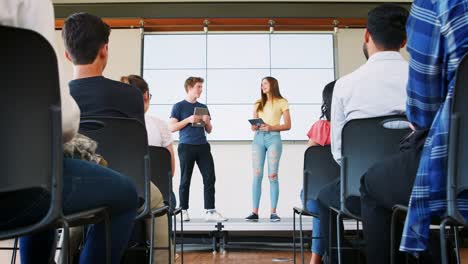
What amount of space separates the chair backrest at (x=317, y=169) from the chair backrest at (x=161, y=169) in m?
0.64

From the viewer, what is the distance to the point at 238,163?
5934 mm

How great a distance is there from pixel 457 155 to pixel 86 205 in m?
0.79

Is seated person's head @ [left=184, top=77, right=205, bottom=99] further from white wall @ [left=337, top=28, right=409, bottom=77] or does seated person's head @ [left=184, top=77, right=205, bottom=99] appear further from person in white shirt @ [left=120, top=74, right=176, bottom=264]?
white wall @ [left=337, top=28, right=409, bottom=77]

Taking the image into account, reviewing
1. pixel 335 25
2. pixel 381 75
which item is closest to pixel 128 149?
pixel 381 75

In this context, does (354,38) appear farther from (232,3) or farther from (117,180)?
(117,180)

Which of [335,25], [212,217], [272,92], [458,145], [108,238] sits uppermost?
[335,25]

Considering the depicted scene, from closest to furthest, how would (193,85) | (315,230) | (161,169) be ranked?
(161,169), (315,230), (193,85)

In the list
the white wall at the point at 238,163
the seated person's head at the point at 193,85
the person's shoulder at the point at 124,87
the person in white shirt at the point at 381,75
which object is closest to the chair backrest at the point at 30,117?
the person's shoulder at the point at 124,87

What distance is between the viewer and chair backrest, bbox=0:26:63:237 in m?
0.93

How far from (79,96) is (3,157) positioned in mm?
823

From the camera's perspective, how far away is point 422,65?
1061 millimetres

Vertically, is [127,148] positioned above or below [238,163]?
above

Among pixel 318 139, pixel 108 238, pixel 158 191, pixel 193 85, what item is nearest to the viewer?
pixel 108 238

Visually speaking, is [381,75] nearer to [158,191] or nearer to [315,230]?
[158,191]
